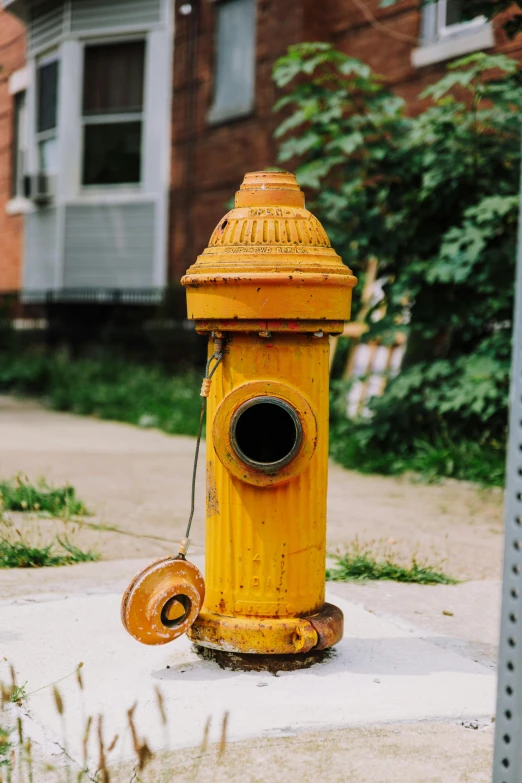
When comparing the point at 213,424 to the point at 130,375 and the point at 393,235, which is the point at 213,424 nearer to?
the point at 393,235

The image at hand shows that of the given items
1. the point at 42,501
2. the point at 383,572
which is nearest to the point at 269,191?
the point at 383,572

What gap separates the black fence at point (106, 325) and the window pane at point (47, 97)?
282 cm

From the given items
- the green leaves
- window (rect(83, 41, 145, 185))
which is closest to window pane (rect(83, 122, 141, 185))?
window (rect(83, 41, 145, 185))

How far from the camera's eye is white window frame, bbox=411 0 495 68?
8.84 meters

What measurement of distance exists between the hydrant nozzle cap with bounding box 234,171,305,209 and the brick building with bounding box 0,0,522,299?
24.2 ft

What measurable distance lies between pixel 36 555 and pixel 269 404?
1673 millimetres

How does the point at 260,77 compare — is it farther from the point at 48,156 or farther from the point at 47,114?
the point at 47,114

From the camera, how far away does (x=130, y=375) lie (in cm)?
1198

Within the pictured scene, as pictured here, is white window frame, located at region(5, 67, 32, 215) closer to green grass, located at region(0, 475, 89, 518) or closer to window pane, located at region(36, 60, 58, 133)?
window pane, located at region(36, 60, 58, 133)

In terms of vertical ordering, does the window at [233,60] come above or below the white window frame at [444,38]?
above

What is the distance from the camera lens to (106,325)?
14.0 meters

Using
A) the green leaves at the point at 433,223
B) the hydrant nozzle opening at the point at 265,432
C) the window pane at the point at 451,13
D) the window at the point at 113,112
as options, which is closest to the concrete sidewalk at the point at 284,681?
the hydrant nozzle opening at the point at 265,432

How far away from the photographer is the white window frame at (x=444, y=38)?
8844 mm

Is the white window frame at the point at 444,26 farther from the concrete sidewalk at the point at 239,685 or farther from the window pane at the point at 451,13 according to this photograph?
the concrete sidewalk at the point at 239,685
